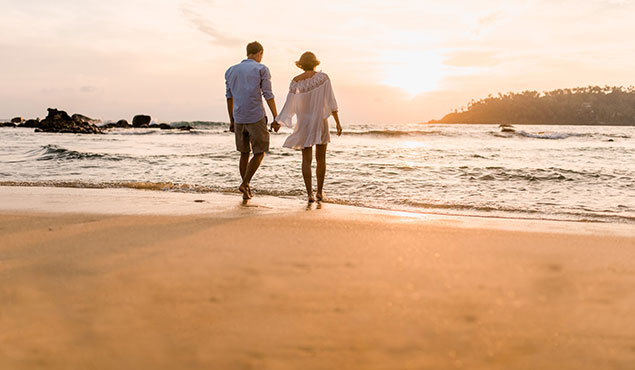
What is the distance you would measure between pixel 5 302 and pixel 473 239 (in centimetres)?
282

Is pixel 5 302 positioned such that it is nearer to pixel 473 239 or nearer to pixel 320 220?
pixel 320 220

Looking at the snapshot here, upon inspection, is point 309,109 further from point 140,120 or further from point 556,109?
point 556,109

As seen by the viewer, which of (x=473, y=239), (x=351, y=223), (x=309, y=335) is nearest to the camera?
(x=309, y=335)

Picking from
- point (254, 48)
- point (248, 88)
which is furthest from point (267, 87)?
point (254, 48)

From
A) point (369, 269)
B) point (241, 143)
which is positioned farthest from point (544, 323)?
point (241, 143)

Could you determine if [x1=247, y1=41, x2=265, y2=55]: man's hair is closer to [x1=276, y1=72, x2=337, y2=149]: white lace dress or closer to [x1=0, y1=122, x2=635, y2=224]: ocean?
[x1=276, y1=72, x2=337, y2=149]: white lace dress

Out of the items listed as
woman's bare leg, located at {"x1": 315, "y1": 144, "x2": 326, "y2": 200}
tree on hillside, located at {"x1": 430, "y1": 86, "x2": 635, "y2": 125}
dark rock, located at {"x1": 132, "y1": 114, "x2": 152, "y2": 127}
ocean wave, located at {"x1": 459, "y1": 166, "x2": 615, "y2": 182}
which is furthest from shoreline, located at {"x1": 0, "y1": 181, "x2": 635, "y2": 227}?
tree on hillside, located at {"x1": 430, "y1": 86, "x2": 635, "y2": 125}

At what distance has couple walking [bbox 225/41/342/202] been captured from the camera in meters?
5.69

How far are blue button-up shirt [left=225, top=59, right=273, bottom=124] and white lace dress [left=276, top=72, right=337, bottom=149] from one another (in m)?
0.37

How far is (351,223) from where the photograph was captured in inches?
142

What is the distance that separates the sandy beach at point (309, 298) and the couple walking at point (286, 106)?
2598 mm

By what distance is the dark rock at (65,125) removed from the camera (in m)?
32.5

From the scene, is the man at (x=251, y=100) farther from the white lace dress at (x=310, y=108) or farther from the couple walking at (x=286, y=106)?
the white lace dress at (x=310, y=108)

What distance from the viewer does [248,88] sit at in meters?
5.67
